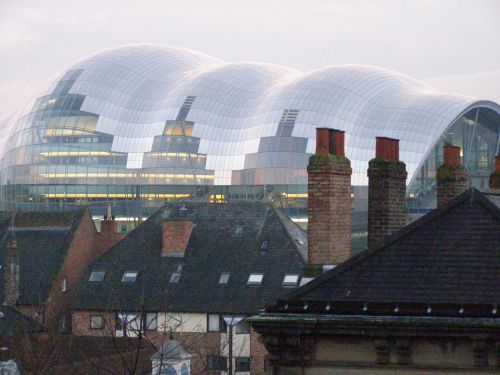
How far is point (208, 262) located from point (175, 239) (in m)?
2.57

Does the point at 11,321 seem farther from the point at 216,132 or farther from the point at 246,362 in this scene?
the point at 216,132

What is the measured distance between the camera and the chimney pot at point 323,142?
25.8 m

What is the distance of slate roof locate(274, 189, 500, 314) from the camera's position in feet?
70.9

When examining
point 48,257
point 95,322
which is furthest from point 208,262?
point 48,257

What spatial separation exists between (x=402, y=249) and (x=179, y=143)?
11876 centimetres

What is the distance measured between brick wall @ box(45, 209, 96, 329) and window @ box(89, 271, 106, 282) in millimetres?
2159

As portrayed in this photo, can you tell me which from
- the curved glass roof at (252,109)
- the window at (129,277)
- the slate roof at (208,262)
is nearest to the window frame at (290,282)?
the slate roof at (208,262)

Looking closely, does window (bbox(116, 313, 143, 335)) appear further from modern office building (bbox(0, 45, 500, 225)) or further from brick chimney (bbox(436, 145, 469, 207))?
modern office building (bbox(0, 45, 500, 225))

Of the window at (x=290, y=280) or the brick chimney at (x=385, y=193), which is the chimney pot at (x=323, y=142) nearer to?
the brick chimney at (x=385, y=193)

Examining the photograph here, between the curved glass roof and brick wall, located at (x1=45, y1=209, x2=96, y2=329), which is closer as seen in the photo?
brick wall, located at (x1=45, y1=209, x2=96, y2=329)

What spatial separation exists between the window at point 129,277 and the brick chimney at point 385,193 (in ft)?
156

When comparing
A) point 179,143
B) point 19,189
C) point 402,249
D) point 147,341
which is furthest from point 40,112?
point 402,249

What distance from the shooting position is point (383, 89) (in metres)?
144

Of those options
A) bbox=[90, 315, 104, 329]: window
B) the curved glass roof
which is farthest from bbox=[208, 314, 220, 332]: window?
the curved glass roof
